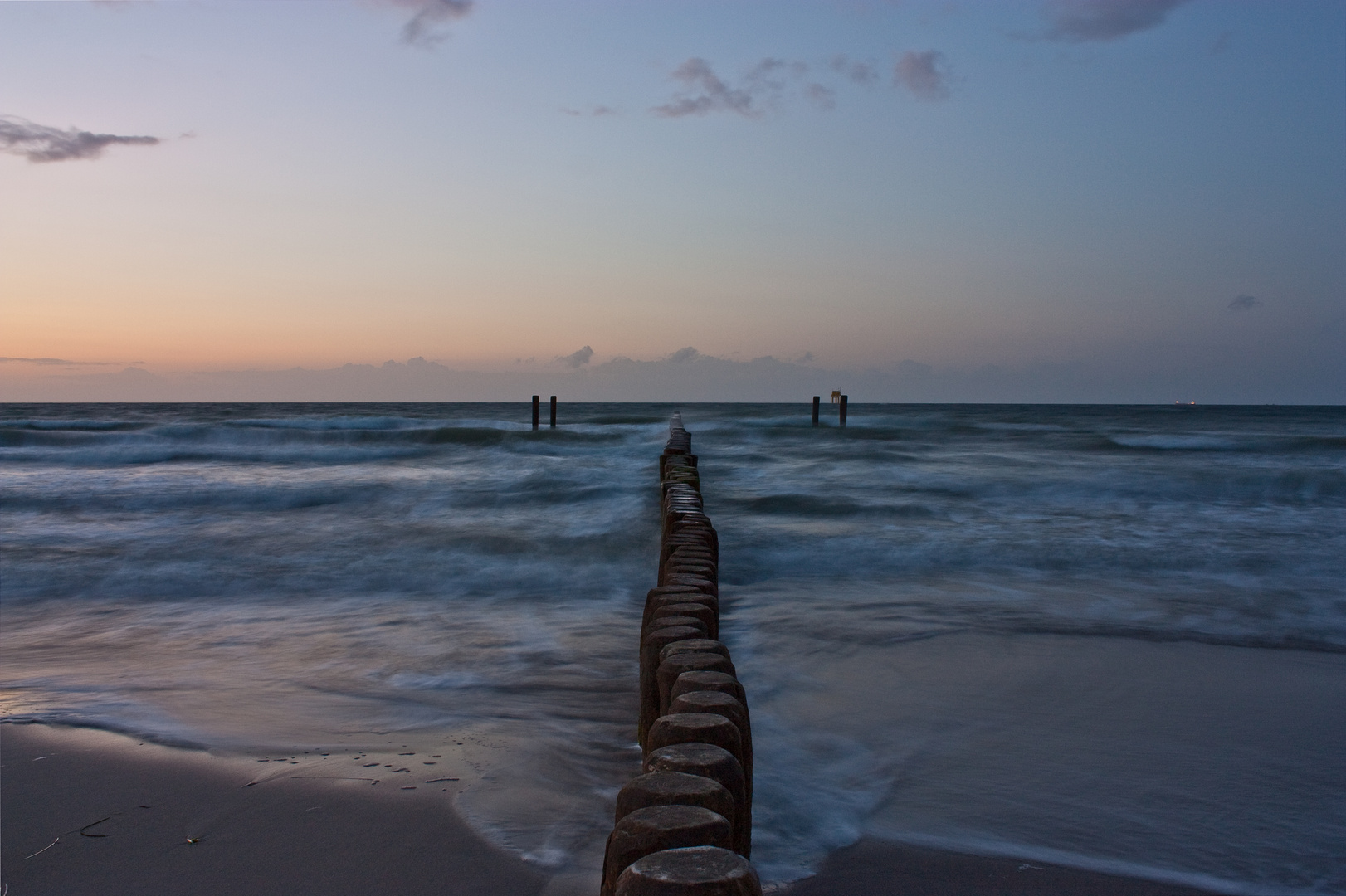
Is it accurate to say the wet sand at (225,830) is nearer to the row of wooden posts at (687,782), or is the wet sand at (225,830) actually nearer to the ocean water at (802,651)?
the ocean water at (802,651)

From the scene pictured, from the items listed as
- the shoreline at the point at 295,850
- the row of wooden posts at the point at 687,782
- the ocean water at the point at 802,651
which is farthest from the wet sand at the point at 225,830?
the row of wooden posts at the point at 687,782

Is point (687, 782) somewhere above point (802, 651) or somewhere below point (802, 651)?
above

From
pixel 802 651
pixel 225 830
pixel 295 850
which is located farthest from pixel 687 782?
pixel 802 651

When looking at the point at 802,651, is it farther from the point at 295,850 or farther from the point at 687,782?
the point at 687,782

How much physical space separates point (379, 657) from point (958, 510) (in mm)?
8436

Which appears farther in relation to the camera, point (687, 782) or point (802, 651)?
point (802, 651)

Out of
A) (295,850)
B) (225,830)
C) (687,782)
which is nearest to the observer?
(687,782)

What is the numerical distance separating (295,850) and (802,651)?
3019 mm

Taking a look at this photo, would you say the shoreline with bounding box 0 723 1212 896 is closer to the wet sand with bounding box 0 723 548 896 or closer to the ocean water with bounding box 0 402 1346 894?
the wet sand with bounding box 0 723 548 896

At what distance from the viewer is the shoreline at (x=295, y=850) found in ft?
7.97

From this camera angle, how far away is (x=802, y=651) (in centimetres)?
501

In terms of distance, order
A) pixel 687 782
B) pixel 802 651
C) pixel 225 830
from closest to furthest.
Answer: pixel 687 782, pixel 225 830, pixel 802 651

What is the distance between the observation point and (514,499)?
494 inches

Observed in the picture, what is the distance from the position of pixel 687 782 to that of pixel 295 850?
1.47m
